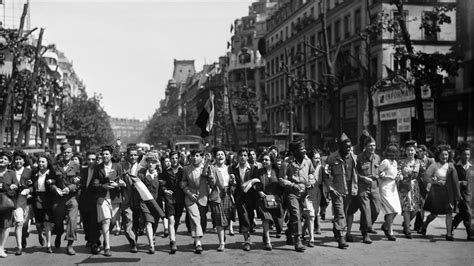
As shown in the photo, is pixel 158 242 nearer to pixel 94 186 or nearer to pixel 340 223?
pixel 94 186

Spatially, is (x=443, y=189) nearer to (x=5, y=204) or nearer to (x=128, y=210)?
(x=128, y=210)

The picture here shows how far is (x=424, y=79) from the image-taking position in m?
22.5

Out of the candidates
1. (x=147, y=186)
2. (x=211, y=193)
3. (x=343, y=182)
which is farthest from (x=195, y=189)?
(x=343, y=182)

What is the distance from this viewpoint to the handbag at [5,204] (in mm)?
9440

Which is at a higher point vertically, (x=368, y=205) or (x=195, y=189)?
(x=195, y=189)

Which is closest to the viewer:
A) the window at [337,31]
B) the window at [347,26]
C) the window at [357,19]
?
the window at [357,19]

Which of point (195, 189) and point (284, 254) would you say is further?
point (195, 189)

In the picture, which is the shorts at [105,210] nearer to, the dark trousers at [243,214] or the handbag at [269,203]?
the dark trousers at [243,214]

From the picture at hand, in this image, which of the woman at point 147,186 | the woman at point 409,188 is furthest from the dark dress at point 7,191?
the woman at point 409,188

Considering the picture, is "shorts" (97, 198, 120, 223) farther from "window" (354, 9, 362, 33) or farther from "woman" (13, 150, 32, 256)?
"window" (354, 9, 362, 33)

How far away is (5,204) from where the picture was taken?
9461 millimetres

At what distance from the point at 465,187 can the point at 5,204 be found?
837 centimetres

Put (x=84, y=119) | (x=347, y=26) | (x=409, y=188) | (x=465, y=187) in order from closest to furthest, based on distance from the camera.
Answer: (x=465, y=187), (x=409, y=188), (x=347, y=26), (x=84, y=119)

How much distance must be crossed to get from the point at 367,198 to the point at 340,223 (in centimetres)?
85
